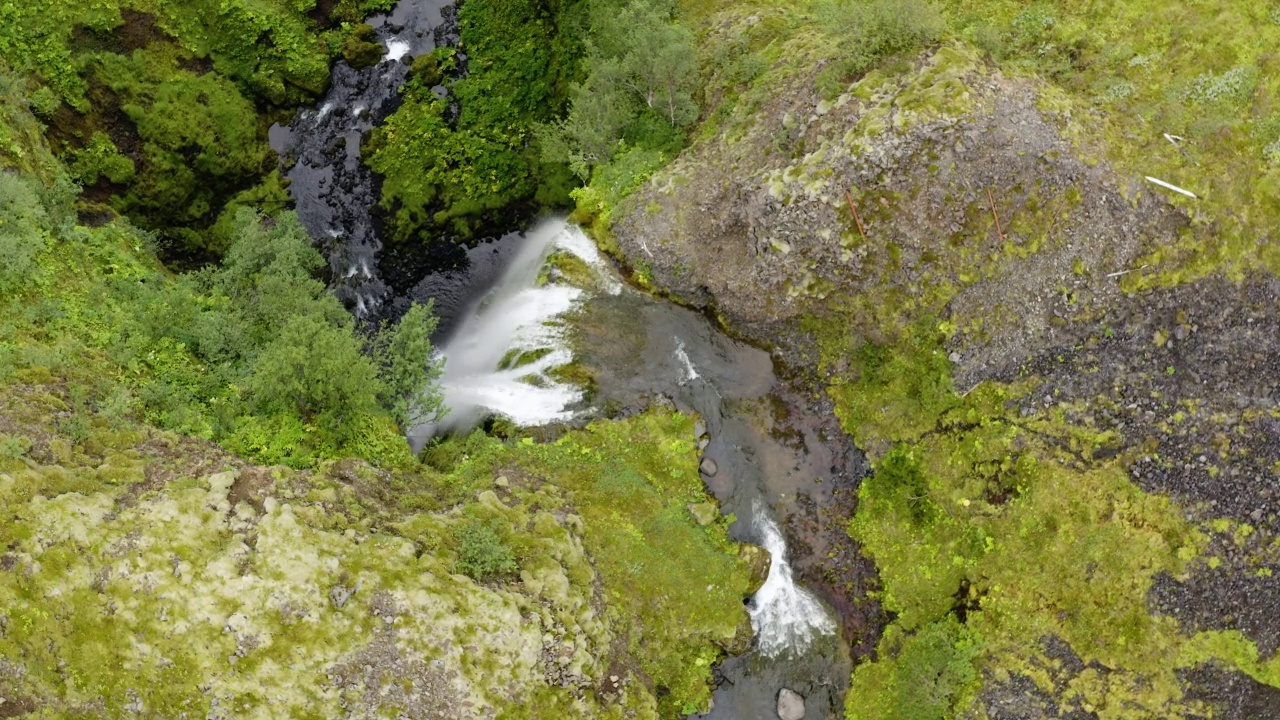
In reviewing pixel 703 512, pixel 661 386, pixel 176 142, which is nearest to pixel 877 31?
pixel 661 386

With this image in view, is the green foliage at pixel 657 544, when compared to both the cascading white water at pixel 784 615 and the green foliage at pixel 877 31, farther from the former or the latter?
the green foliage at pixel 877 31

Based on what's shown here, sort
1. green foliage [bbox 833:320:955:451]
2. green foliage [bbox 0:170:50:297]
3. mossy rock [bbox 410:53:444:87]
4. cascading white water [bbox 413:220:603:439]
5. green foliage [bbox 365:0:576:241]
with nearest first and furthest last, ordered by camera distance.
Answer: green foliage [bbox 0:170:50:297], green foliage [bbox 833:320:955:451], cascading white water [bbox 413:220:603:439], green foliage [bbox 365:0:576:241], mossy rock [bbox 410:53:444:87]

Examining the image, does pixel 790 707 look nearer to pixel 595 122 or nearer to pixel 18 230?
pixel 595 122

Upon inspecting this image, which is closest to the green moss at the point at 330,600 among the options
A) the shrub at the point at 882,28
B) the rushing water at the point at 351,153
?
the rushing water at the point at 351,153

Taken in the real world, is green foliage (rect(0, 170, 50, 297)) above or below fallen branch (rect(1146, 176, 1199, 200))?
above

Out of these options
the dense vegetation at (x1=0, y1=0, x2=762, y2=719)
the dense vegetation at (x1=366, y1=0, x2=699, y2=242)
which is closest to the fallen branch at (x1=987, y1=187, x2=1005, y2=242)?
the dense vegetation at (x1=366, y1=0, x2=699, y2=242)

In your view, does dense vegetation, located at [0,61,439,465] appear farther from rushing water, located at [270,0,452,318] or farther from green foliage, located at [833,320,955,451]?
green foliage, located at [833,320,955,451]
